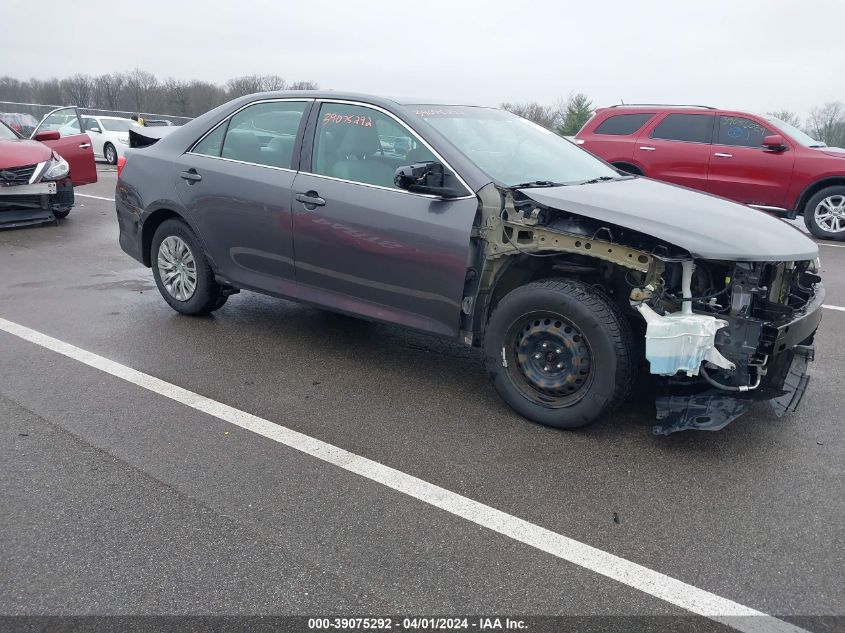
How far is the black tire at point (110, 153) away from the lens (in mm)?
21734

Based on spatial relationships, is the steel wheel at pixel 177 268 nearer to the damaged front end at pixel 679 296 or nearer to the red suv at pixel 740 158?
the damaged front end at pixel 679 296

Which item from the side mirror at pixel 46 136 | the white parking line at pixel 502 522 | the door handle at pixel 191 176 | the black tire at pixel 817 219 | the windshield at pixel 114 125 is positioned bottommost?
the white parking line at pixel 502 522

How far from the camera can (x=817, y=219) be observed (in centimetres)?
1015

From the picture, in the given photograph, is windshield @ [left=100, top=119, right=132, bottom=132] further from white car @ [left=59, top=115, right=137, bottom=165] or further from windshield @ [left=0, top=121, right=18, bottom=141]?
windshield @ [left=0, top=121, right=18, bottom=141]

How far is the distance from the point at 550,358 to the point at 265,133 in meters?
2.54

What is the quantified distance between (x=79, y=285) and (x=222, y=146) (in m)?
2.55

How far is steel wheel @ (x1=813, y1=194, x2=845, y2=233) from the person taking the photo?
1007cm

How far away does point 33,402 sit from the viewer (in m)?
4.03

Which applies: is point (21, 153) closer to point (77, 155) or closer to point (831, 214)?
point (77, 155)

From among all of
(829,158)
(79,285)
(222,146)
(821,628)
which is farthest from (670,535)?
(829,158)

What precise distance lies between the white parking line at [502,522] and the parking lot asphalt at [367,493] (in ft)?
0.15

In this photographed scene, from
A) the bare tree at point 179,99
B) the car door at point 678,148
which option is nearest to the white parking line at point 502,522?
the car door at point 678,148

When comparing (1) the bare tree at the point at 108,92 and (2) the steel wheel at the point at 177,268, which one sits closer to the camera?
(2) the steel wheel at the point at 177,268

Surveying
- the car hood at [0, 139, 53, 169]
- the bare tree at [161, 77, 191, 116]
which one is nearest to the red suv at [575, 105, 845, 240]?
the car hood at [0, 139, 53, 169]
